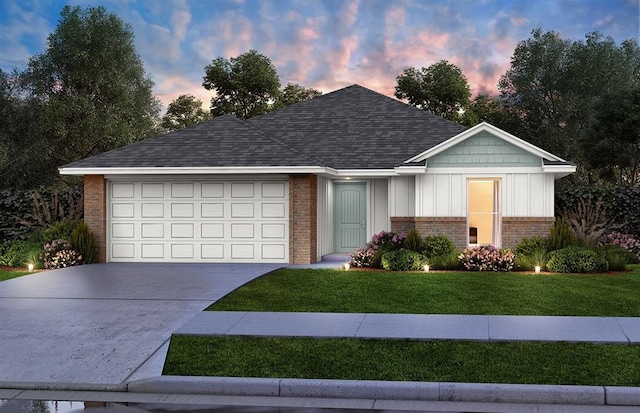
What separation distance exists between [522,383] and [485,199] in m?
16.7

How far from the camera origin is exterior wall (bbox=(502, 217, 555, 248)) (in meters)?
19.0

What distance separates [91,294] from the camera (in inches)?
522

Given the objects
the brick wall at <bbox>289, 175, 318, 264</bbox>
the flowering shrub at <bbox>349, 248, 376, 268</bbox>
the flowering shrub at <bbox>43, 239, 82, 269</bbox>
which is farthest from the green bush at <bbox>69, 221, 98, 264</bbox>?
the flowering shrub at <bbox>349, 248, 376, 268</bbox>

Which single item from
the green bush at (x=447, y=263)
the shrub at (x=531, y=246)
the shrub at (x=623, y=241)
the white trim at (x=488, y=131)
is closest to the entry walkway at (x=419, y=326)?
the green bush at (x=447, y=263)

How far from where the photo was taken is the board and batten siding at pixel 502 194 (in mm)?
19156

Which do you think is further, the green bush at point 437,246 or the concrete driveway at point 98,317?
the green bush at point 437,246

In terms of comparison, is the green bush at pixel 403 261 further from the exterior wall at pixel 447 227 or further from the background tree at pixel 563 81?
the background tree at pixel 563 81

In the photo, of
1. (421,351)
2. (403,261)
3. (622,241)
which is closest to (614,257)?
(622,241)

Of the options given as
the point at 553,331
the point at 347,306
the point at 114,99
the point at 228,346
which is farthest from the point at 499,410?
the point at 114,99

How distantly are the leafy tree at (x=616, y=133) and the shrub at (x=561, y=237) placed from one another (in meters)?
15.0

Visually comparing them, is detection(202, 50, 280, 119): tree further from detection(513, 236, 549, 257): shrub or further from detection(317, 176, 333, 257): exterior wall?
detection(513, 236, 549, 257): shrub

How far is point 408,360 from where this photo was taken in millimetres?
8266

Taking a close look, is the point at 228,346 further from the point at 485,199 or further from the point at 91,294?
the point at 485,199

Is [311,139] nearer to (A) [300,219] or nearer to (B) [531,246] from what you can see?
(A) [300,219]
